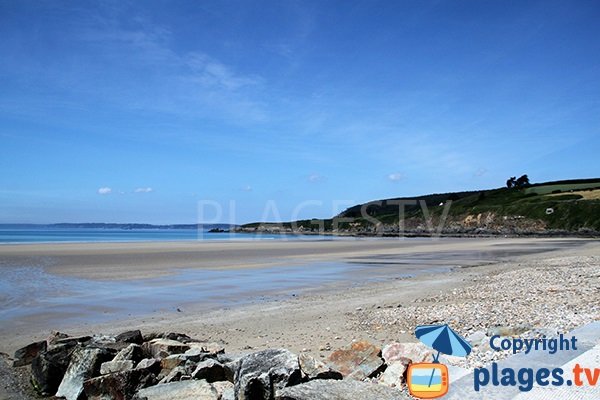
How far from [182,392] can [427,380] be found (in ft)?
9.85

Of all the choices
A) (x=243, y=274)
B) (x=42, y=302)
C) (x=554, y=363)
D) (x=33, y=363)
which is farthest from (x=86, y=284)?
(x=554, y=363)

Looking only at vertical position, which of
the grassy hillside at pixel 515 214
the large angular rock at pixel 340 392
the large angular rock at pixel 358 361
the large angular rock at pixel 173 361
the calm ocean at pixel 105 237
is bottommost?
the large angular rock at pixel 173 361

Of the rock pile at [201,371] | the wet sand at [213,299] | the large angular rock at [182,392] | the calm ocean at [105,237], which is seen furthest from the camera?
the calm ocean at [105,237]

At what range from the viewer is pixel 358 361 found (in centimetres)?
660

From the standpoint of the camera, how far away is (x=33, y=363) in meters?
7.93

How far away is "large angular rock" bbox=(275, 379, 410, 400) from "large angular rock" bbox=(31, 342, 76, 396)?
4517mm

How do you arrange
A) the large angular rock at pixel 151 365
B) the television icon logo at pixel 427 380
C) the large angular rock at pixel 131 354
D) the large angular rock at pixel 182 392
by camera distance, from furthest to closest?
1. the large angular rock at pixel 131 354
2. the large angular rock at pixel 151 365
3. the large angular rock at pixel 182 392
4. the television icon logo at pixel 427 380

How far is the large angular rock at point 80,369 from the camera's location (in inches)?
287

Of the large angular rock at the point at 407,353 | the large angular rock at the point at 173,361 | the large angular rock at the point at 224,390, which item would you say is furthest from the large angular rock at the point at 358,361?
the large angular rock at the point at 173,361

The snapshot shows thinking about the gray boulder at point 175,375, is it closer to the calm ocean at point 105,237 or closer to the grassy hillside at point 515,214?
the calm ocean at point 105,237

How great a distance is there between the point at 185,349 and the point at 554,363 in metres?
5.51

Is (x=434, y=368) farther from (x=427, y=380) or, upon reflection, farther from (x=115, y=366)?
(x=115, y=366)

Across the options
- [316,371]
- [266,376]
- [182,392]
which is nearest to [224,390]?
[182,392]

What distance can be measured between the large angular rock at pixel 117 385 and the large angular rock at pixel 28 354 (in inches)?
89.0
